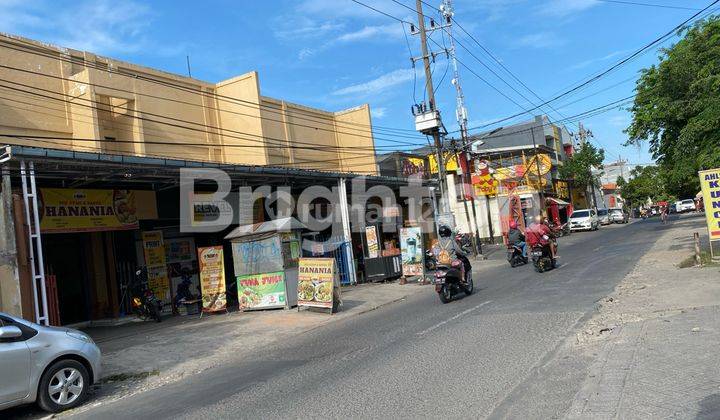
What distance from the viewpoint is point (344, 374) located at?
23.5ft

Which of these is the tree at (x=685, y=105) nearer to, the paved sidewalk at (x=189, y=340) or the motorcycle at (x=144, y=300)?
the paved sidewalk at (x=189, y=340)

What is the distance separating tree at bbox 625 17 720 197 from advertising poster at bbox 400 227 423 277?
849 centimetres

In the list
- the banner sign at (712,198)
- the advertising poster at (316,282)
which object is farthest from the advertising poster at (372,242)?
Result: the banner sign at (712,198)

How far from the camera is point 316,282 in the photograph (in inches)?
548

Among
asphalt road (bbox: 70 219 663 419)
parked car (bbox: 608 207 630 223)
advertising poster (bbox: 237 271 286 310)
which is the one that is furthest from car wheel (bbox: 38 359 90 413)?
parked car (bbox: 608 207 630 223)

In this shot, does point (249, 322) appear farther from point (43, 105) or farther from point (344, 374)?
point (43, 105)

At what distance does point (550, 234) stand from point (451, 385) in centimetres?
1194

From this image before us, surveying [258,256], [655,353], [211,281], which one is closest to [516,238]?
[258,256]

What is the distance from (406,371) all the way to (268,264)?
28.5 ft

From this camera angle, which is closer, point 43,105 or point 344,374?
point 344,374

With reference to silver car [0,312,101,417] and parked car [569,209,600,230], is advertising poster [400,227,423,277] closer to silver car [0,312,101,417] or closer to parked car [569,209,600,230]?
silver car [0,312,101,417]

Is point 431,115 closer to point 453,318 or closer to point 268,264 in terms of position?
point 268,264

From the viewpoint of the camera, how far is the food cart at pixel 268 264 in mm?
14828

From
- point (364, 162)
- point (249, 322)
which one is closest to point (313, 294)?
point (249, 322)
